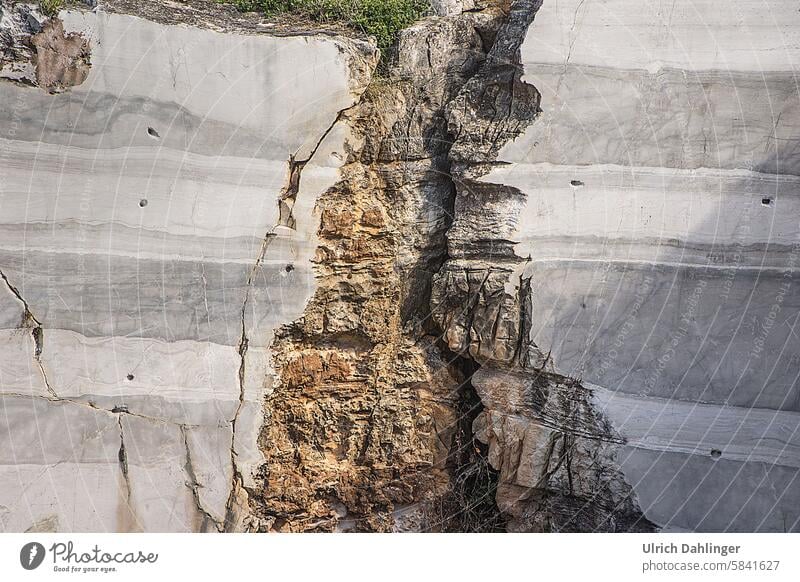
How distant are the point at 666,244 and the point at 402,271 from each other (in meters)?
1.01

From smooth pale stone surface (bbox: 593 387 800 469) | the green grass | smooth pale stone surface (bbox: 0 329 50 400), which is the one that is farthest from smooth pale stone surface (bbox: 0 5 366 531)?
smooth pale stone surface (bbox: 593 387 800 469)

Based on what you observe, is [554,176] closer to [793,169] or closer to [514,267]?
[514,267]

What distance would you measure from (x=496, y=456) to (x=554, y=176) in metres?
1.10

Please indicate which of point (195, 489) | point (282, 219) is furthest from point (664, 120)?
point (195, 489)

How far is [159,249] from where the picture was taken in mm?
2871

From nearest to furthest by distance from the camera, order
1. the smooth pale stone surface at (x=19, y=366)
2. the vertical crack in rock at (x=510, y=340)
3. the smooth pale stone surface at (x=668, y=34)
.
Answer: the smooth pale stone surface at (x=668, y=34) → the vertical crack in rock at (x=510, y=340) → the smooth pale stone surface at (x=19, y=366)

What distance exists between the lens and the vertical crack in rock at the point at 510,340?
2.75 meters

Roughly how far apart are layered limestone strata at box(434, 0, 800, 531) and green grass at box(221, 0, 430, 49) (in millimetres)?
528

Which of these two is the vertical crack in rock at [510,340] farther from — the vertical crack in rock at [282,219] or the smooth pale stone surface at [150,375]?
the smooth pale stone surface at [150,375]

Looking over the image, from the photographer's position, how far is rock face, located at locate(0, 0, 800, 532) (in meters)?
2.67

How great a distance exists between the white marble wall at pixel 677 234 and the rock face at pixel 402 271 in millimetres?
10

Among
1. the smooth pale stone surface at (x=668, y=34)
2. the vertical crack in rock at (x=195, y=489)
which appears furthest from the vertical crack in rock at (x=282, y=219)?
the smooth pale stone surface at (x=668, y=34)

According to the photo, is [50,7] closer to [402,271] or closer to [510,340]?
[402,271]
